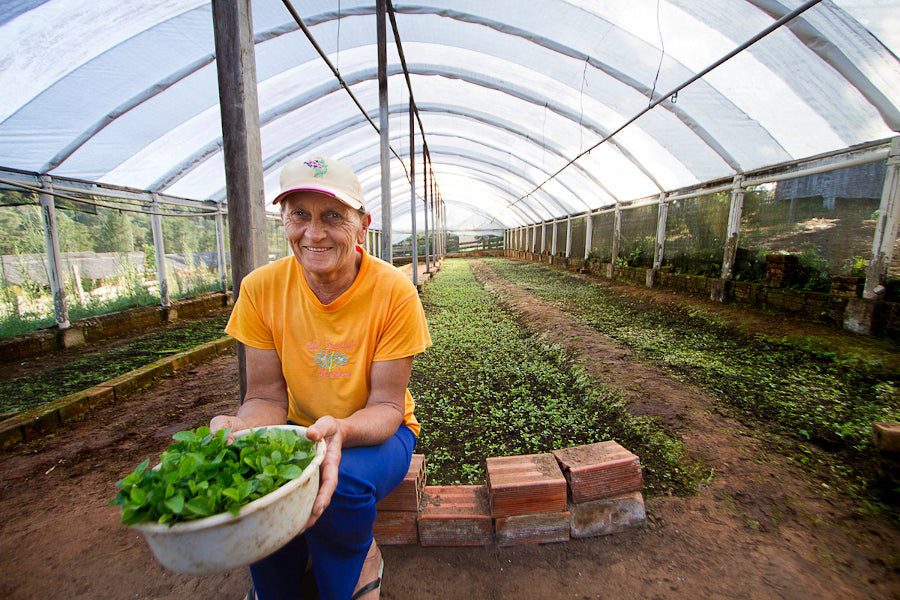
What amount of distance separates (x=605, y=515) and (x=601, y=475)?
0.70 ft

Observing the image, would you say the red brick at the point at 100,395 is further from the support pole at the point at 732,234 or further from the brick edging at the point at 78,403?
the support pole at the point at 732,234

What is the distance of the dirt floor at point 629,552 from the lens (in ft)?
5.28

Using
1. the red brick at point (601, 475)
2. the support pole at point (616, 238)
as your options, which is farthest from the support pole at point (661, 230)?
the red brick at point (601, 475)

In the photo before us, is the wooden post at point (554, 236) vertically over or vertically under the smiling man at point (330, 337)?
over

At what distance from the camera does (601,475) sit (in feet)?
6.13

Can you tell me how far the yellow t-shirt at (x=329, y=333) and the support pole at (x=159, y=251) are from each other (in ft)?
25.3

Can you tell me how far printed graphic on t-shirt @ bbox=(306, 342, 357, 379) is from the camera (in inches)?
63.6

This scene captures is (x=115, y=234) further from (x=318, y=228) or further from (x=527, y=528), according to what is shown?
(x=527, y=528)

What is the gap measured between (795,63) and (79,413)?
871cm

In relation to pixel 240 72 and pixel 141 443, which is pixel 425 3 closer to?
pixel 240 72

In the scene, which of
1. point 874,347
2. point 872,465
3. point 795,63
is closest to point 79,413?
point 872,465

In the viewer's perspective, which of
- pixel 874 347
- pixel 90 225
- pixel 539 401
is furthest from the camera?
pixel 90 225

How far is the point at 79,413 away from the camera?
3527 millimetres

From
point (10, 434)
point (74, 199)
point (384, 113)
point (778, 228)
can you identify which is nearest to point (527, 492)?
point (10, 434)
